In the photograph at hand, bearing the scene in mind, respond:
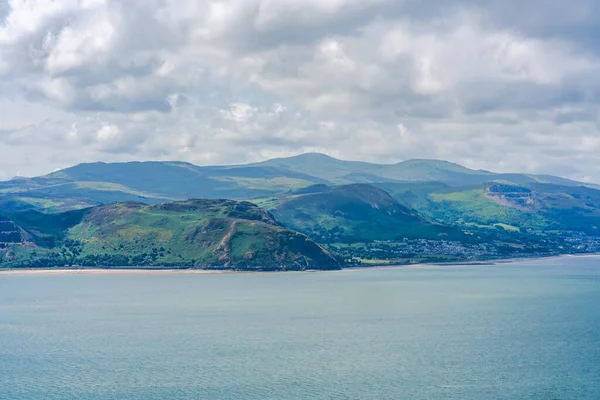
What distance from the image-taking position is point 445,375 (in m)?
133

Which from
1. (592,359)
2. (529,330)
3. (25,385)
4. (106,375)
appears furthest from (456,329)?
(25,385)

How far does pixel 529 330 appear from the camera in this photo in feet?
598

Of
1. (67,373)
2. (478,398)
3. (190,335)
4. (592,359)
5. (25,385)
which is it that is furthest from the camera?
(190,335)

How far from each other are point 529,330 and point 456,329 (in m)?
16.8

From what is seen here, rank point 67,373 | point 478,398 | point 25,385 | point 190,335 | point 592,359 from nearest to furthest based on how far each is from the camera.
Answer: point 478,398, point 25,385, point 67,373, point 592,359, point 190,335

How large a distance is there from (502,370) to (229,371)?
47930 millimetres

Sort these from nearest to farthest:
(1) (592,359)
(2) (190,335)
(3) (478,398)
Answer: (3) (478,398), (1) (592,359), (2) (190,335)

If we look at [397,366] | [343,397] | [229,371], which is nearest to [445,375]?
[397,366]

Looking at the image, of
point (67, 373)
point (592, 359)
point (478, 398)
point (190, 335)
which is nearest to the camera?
point (478, 398)

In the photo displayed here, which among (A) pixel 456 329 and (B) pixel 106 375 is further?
(A) pixel 456 329

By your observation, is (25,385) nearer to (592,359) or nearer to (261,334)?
(261,334)

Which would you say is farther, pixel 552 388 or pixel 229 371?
pixel 229 371

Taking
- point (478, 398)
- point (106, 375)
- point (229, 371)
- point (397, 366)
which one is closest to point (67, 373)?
point (106, 375)

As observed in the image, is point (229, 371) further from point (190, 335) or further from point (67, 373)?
point (190, 335)
